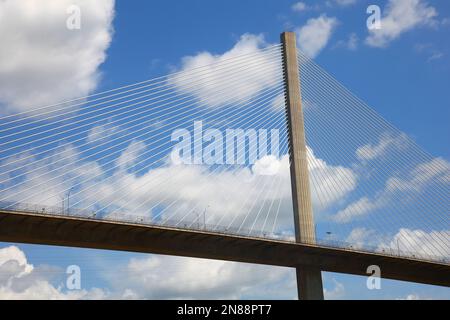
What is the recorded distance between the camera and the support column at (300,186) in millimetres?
51062

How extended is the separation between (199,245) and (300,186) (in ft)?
31.2

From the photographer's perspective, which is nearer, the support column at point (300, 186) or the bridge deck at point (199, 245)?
the bridge deck at point (199, 245)

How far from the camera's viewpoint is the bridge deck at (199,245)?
1673 inches

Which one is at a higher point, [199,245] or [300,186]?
[300,186]

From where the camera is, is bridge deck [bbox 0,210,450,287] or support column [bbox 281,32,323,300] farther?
support column [bbox 281,32,323,300]

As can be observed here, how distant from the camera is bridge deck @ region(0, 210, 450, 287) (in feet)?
139

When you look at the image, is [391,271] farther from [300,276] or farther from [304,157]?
[304,157]

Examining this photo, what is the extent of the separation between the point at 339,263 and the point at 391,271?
19.7 feet

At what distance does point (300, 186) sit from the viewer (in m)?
51.2

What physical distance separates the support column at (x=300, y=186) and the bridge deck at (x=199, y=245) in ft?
3.45

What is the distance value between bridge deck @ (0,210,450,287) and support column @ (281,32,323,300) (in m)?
1.05

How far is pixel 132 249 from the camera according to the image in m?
47.6

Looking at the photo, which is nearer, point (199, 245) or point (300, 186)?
point (199, 245)
